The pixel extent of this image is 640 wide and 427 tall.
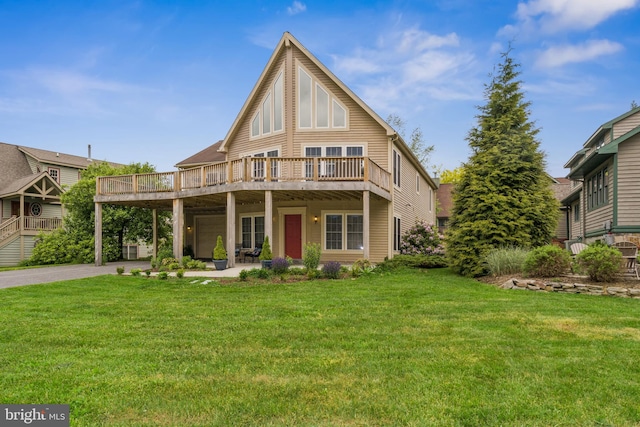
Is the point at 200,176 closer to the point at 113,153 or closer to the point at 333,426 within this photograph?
the point at 333,426

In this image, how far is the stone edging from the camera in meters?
8.68

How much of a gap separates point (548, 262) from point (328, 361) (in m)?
8.40

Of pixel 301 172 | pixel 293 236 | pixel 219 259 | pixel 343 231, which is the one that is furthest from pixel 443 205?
pixel 219 259

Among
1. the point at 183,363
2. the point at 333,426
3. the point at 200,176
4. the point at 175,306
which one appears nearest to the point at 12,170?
the point at 200,176

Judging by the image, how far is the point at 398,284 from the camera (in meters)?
10.5

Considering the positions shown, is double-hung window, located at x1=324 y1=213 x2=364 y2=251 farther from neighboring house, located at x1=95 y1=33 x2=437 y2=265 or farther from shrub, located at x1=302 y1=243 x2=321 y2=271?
shrub, located at x1=302 y1=243 x2=321 y2=271

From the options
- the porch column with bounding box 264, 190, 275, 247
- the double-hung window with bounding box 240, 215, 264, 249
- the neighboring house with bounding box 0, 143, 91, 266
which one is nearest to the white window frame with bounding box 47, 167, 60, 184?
the neighboring house with bounding box 0, 143, 91, 266

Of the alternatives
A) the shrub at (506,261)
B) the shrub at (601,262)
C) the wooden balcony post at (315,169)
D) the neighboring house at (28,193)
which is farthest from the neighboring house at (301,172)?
the neighboring house at (28,193)

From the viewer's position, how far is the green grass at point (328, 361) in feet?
10.2

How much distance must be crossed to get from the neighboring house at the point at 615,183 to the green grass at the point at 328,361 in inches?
291

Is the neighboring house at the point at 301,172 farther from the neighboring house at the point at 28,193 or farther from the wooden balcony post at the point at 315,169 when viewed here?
the neighboring house at the point at 28,193

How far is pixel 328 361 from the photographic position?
14.0ft

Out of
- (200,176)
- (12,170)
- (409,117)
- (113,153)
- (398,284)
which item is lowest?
(398,284)

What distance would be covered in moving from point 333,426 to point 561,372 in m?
2.53
